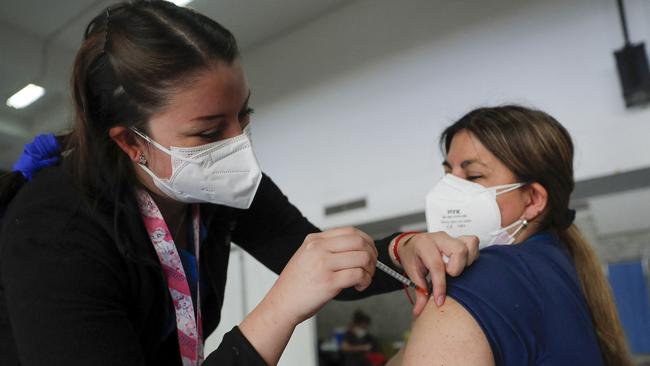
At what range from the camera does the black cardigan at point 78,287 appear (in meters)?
0.67

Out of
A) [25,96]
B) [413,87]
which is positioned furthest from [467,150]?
[25,96]

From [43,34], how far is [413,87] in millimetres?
2009

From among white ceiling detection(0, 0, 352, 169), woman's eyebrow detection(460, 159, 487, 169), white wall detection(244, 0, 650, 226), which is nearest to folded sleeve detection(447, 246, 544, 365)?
woman's eyebrow detection(460, 159, 487, 169)

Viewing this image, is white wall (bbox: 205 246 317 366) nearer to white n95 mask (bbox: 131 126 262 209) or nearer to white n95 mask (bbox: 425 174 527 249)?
white n95 mask (bbox: 425 174 527 249)

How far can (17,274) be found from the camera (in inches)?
27.4

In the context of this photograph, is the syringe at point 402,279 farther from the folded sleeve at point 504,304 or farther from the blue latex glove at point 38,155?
the blue latex glove at point 38,155

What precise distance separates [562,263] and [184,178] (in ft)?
2.47

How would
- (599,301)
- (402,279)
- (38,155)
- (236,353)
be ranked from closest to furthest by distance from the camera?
(236,353) < (402,279) < (38,155) < (599,301)

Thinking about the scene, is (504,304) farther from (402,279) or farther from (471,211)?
(471,211)

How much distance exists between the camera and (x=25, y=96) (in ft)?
7.86

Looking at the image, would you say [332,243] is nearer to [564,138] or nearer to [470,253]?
[470,253]

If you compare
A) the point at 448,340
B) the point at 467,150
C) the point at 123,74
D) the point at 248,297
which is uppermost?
the point at 123,74

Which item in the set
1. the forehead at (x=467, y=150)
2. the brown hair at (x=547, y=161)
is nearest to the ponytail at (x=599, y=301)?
the brown hair at (x=547, y=161)

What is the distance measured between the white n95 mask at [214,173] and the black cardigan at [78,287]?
4.0 inches
